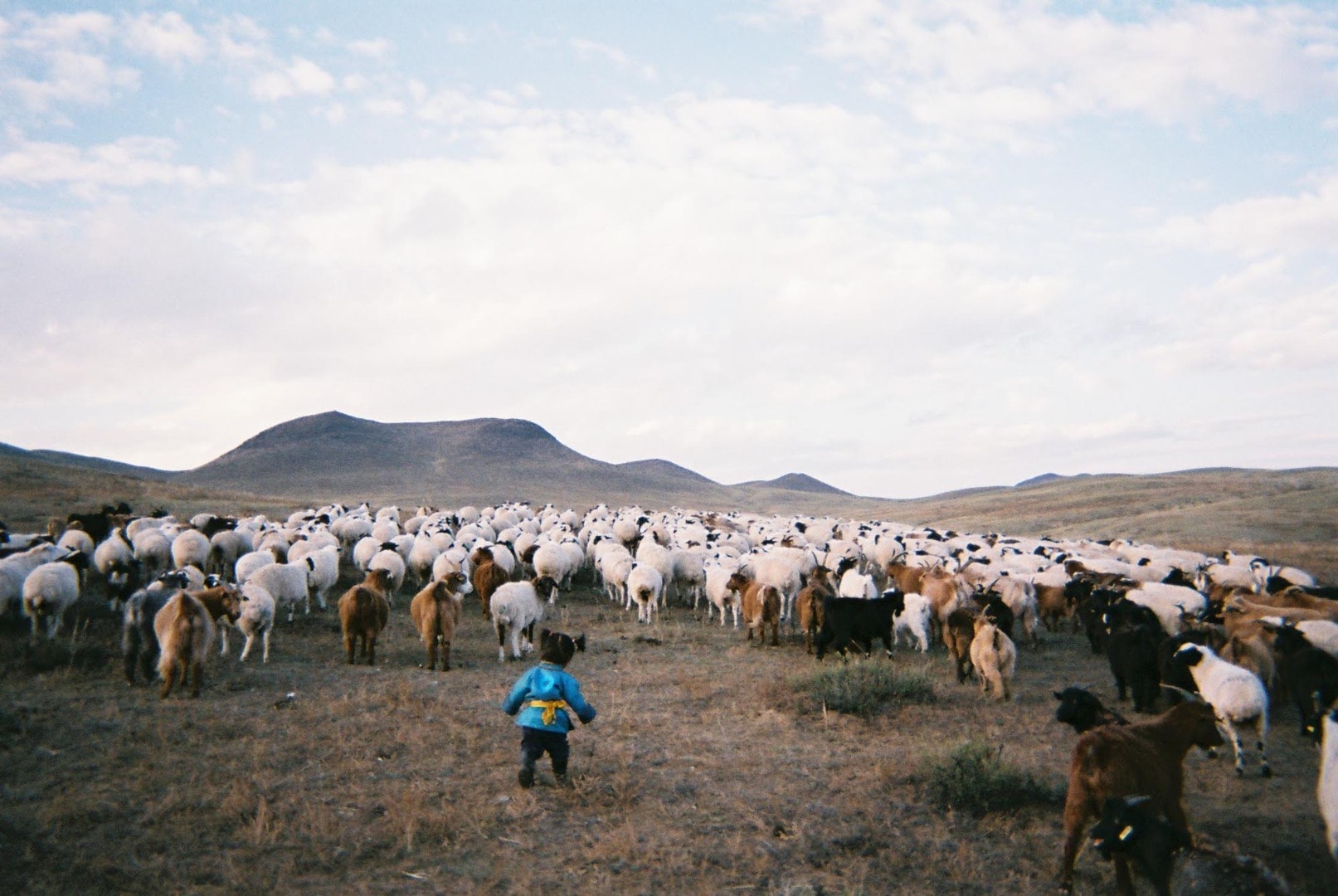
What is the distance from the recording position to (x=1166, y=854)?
193 inches

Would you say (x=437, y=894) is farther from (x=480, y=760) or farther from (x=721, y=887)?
(x=480, y=760)

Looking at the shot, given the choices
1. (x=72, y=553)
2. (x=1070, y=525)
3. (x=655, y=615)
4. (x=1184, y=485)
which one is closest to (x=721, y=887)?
(x=655, y=615)

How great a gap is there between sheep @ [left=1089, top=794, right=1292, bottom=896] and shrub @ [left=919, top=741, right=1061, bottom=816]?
1.82 metres

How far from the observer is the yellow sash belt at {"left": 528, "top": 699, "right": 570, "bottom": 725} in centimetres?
717

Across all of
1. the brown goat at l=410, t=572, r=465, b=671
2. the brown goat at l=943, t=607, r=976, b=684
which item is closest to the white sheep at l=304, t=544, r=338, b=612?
the brown goat at l=410, t=572, r=465, b=671

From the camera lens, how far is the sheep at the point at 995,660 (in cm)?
1068

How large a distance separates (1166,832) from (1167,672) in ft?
17.2

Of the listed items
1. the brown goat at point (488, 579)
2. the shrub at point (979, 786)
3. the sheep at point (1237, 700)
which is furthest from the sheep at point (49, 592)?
the sheep at point (1237, 700)

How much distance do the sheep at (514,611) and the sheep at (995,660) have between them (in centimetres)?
718

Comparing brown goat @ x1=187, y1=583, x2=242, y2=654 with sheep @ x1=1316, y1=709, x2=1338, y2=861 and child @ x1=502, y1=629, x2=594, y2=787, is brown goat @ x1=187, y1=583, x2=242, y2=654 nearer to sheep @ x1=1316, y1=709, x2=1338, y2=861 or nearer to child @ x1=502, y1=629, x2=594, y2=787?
child @ x1=502, y1=629, x2=594, y2=787

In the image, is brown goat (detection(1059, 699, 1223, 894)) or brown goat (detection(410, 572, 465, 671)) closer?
brown goat (detection(1059, 699, 1223, 894))

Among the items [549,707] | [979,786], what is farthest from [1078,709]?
[549,707]

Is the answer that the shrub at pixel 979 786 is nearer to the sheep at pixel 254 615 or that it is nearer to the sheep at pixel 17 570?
the sheep at pixel 254 615

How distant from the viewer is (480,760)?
26.2ft
